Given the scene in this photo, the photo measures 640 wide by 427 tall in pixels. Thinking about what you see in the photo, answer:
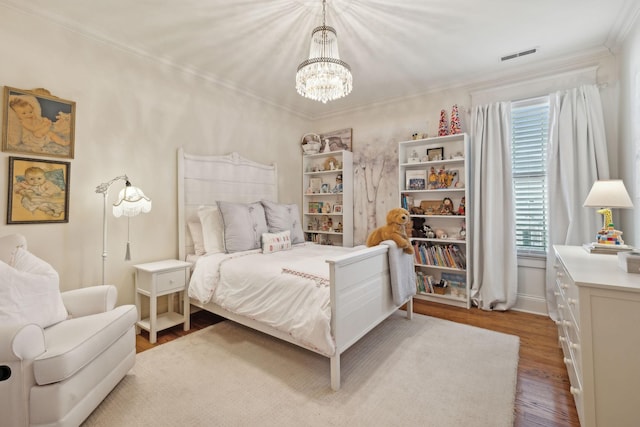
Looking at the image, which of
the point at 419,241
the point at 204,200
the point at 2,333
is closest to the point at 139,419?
the point at 2,333

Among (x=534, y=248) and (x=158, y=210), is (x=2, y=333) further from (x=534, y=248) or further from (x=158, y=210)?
(x=534, y=248)

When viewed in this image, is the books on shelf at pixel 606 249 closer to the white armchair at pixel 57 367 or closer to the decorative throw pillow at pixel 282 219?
the decorative throw pillow at pixel 282 219

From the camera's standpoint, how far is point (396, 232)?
8.43ft

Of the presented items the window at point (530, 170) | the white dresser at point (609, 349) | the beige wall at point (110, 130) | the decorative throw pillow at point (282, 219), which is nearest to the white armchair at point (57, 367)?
the beige wall at point (110, 130)

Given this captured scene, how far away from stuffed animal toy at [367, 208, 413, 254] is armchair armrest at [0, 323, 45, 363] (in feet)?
7.22

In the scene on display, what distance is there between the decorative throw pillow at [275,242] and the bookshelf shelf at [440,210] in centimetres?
156

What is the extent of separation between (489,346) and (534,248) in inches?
56.1

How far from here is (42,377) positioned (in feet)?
4.33

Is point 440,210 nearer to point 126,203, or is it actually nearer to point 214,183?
point 214,183

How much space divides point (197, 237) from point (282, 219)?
3.07ft

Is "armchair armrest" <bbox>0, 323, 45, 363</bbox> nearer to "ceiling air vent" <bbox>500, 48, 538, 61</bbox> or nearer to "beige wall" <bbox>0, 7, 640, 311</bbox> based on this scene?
"beige wall" <bbox>0, 7, 640, 311</bbox>

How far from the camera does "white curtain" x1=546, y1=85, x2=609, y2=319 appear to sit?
2727mm

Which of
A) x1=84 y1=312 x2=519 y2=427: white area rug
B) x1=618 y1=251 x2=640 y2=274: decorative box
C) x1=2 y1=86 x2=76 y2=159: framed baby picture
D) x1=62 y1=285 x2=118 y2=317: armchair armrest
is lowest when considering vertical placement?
x1=84 y1=312 x2=519 y2=427: white area rug

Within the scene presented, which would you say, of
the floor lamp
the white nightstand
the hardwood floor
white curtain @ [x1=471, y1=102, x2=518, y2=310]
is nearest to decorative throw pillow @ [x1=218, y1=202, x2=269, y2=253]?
the white nightstand
